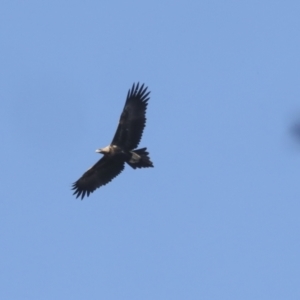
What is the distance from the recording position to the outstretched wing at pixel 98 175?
35750mm

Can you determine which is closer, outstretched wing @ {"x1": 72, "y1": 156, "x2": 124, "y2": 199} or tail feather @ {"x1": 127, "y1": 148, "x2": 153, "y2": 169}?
tail feather @ {"x1": 127, "y1": 148, "x2": 153, "y2": 169}

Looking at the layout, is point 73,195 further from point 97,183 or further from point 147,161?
point 147,161

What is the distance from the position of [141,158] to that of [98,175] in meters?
2.44

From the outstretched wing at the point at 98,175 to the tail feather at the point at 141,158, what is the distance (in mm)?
715

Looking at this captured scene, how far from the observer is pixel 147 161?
34.3 meters

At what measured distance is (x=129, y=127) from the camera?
34844mm

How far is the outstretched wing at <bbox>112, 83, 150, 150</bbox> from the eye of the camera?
34.8 meters

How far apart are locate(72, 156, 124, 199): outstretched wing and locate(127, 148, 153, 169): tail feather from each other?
0.71 metres

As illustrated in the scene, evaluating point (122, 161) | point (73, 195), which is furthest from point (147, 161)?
point (73, 195)

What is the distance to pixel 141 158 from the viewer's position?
34.3m

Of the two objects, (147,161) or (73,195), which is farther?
(73,195)

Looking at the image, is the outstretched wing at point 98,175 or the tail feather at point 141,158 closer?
the tail feather at point 141,158

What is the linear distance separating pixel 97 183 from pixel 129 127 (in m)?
2.57

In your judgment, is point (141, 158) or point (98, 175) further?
point (98, 175)
